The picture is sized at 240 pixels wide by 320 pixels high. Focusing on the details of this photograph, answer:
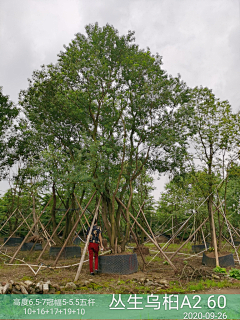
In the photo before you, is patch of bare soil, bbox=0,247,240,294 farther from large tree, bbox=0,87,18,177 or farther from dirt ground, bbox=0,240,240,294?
large tree, bbox=0,87,18,177

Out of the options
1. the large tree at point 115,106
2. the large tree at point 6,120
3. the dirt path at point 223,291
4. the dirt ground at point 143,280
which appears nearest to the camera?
the dirt path at point 223,291

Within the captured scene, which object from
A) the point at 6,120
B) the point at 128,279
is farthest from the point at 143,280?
the point at 6,120

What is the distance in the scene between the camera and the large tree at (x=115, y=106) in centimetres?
912

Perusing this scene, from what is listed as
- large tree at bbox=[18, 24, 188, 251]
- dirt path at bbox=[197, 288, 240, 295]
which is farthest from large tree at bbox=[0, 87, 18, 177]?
dirt path at bbox=[197, 288, 240, 295]

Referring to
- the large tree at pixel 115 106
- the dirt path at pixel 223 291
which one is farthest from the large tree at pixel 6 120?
the dirt path at pixel 223 291

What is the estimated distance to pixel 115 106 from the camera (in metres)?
9.33

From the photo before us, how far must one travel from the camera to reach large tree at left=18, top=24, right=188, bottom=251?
9.12 m

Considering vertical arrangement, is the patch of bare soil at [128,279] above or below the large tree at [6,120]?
below

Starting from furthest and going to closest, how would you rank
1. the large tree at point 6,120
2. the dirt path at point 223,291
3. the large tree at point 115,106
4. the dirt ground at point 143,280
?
the large tree at point 6,120, the large tree at point 115,106, the dirt ground at point 143,280, the dirt path at point 223,291

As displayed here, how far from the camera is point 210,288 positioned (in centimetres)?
669

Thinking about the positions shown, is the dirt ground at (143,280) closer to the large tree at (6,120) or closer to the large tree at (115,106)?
the large tree at (115,106)

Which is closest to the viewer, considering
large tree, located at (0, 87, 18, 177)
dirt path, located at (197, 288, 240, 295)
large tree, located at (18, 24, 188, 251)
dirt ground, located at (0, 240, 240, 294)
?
dirt path, located at (197, 288, 240, 295)

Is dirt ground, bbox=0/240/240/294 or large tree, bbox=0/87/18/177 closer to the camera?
dirt ground, bbox=0/240/240/294

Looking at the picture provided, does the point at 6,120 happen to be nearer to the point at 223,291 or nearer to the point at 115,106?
the point at 115,106
